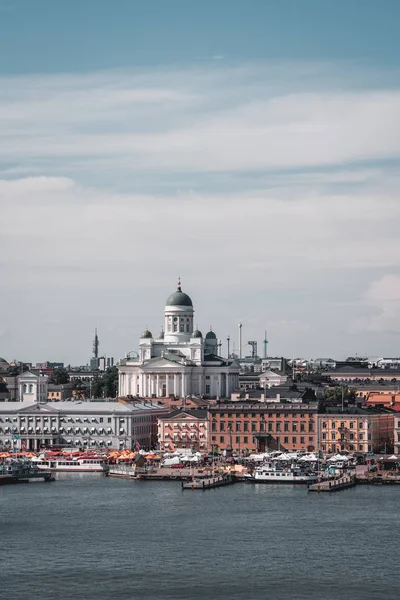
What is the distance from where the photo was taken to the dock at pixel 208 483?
254 ft

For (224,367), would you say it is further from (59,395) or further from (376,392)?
(59,395)

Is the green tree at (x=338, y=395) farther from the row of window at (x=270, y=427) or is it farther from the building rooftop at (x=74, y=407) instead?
the building rooftop at (x=74, y=407)

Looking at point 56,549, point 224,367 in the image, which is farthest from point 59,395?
point 56,549

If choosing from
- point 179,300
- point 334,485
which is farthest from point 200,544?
point 179,300

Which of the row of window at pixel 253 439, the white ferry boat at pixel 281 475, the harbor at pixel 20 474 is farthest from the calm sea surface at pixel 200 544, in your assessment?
the row of window at pixel 253 439

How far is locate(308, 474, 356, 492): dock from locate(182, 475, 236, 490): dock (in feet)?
16.1

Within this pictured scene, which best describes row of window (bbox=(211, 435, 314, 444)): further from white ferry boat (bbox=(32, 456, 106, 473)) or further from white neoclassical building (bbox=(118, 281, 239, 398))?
white neoclassical building (bbox=(118, 281, 239, 398))

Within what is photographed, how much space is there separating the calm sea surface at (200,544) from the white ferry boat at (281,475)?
350 centimetres

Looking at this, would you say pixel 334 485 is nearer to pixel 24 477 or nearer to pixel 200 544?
pixel 24 477

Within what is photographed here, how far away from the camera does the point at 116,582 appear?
159ft

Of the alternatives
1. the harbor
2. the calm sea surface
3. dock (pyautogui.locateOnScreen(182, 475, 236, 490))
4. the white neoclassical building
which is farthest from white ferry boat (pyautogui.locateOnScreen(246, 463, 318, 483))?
the white neoclassical building

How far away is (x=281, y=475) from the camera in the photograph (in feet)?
263

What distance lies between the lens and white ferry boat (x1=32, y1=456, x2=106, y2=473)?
293ft

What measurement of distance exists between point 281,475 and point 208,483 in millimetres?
4212
